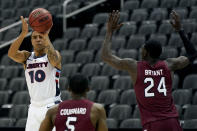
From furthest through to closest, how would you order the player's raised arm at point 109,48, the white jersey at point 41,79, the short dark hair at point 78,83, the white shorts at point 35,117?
the white jersey at point 41,79 < the white shorts at point 35,117 < the player's raised arm at point 109,48 < the short dark hair at point 78,83

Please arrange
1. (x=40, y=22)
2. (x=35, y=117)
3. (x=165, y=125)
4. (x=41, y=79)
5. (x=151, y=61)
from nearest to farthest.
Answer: (x=165, y=125) < (x=151, y=61) < (x=35, y=117) < (x=41, y=79) < (x=40, y=22)

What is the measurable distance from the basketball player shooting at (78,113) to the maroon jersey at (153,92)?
1180mm

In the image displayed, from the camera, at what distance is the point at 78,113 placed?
5.05 meters

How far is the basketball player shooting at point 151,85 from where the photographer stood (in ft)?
20.2

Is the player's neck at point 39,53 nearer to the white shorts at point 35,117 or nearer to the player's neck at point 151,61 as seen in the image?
the white shorts at point 35,117

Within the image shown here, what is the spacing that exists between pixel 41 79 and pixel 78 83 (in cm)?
223

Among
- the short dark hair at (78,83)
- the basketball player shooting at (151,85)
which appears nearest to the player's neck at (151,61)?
the basketball player shooting at (151,85)

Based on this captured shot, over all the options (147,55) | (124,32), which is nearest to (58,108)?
(147,55)

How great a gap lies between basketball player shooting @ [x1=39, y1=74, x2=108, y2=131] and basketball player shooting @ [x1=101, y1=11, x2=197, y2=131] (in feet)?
3.82

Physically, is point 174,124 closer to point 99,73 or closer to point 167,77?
point 167,77

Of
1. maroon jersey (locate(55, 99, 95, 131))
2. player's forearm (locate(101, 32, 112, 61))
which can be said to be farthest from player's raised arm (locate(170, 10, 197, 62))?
maroon jersey (locate(55, 99, 95, 131))

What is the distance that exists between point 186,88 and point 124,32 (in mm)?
3097

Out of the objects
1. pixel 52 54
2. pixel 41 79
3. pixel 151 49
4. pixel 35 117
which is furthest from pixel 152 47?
pixel 35 117

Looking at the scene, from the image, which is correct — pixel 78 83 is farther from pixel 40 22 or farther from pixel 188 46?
pixel 40 22
